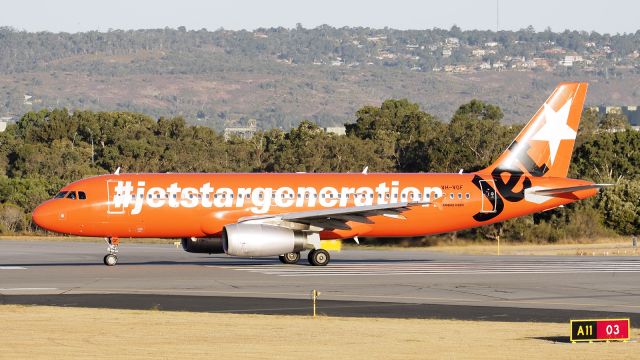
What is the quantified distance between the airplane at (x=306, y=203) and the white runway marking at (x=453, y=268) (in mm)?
1126

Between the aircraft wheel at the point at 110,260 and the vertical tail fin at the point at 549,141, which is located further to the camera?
the vertical tail fin at the point at 549,141

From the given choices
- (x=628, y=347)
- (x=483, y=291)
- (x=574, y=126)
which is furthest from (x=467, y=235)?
Result: (x=628, y=347)

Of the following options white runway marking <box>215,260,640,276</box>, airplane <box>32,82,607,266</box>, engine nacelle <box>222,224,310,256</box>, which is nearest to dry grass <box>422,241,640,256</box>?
white runway marking <box>215,260,640,276</box>

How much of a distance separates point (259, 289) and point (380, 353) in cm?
1395

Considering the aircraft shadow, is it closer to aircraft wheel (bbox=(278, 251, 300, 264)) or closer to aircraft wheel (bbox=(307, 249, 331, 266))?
aircraft wheel (bbox=(278, 251, 300, 264))

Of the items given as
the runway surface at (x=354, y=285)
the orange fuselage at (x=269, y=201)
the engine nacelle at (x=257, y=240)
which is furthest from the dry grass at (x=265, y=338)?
the orange fuselage at (x=269, y=201)

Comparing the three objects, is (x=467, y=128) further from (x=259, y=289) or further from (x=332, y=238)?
(x=259, y=289)

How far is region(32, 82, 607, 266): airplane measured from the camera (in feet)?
143

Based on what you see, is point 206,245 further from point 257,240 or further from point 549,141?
point 549,141

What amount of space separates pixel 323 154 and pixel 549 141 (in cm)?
5924

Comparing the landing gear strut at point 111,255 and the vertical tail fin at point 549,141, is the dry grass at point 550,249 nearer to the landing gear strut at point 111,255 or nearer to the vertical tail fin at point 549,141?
the vertical tail fin at point 549,141

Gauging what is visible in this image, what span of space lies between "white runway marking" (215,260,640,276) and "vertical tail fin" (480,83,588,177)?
3772 mm

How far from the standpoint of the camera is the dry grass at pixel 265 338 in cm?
2061

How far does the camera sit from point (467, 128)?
106125 millimetres
